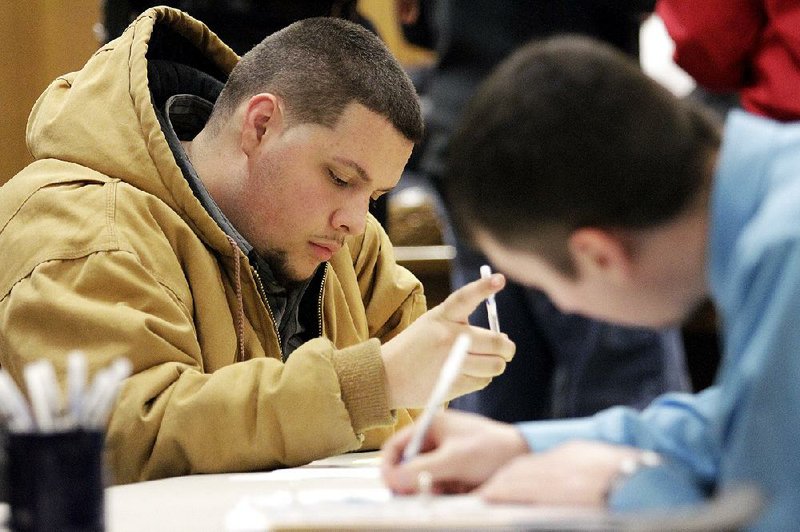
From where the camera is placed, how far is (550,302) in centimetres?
221

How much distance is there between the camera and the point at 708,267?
3.31 ft

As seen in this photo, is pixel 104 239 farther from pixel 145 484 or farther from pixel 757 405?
pixel 757 405

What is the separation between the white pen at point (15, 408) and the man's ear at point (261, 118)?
3.35ft

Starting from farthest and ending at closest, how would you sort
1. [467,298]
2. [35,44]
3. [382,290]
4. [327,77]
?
[35,44] < [382,290] < [327,77] < [467,298]

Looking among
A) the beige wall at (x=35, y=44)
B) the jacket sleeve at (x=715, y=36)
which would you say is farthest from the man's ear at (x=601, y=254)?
the beige wall at (x=35, y=44)

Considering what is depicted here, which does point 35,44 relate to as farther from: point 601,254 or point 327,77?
point 601,254

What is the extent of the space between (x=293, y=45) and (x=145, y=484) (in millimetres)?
791

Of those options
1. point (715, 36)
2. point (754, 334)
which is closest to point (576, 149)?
point (754, 334)

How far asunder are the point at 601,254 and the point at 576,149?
89mm

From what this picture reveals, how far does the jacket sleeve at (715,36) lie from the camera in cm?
202

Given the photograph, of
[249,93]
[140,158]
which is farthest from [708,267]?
[249,93]

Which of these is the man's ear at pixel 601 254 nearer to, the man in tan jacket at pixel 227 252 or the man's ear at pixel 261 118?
the man in tan jacket at pixel 227 252

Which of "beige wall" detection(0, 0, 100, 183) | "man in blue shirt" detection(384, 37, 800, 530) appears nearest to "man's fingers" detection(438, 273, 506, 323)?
"man in blue shirt" detection(384, 37, 800, 530)

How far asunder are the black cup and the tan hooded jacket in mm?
573
